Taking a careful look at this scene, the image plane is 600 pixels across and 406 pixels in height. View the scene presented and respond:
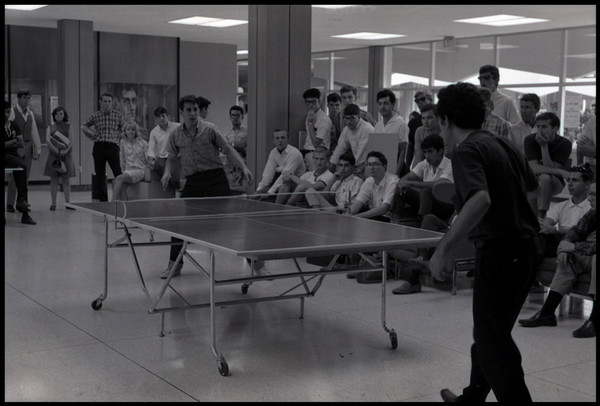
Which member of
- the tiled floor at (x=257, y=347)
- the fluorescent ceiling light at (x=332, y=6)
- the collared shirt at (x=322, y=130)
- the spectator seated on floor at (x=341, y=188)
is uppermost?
the fluorescent ceiling light at (x=332, y=6)

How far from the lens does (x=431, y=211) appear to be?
7.18 metres

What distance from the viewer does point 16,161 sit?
1090cm

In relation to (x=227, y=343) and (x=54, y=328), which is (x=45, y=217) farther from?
(x=227, y=343)

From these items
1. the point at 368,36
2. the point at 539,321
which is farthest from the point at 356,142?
the point at 368,36

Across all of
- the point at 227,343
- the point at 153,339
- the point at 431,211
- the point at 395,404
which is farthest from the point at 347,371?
the point at 431,211

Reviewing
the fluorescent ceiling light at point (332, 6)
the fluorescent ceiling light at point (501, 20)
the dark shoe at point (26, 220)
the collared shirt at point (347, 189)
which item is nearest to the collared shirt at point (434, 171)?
the collared shirt at point (347, 189)

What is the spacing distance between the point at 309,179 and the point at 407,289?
2.35 m

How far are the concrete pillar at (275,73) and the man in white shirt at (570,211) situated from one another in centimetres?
398

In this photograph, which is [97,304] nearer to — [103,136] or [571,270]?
[571,270]

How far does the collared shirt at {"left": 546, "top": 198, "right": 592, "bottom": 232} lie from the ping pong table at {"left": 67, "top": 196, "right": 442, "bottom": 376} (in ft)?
5.39

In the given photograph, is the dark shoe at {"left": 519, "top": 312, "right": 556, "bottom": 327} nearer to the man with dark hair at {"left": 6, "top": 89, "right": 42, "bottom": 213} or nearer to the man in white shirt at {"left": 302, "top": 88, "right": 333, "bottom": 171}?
the man in white shirt at {"left": 302, "top": 88, "right": 333, "bottom": 171}

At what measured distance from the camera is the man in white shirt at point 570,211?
6.14 meters

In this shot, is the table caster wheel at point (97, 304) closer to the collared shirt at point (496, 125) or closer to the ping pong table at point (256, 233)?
the ping pong table at point (256, 233)

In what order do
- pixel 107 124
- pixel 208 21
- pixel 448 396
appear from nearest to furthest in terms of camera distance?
pixel 448 396
pixel 107 124
pixel 208 21
